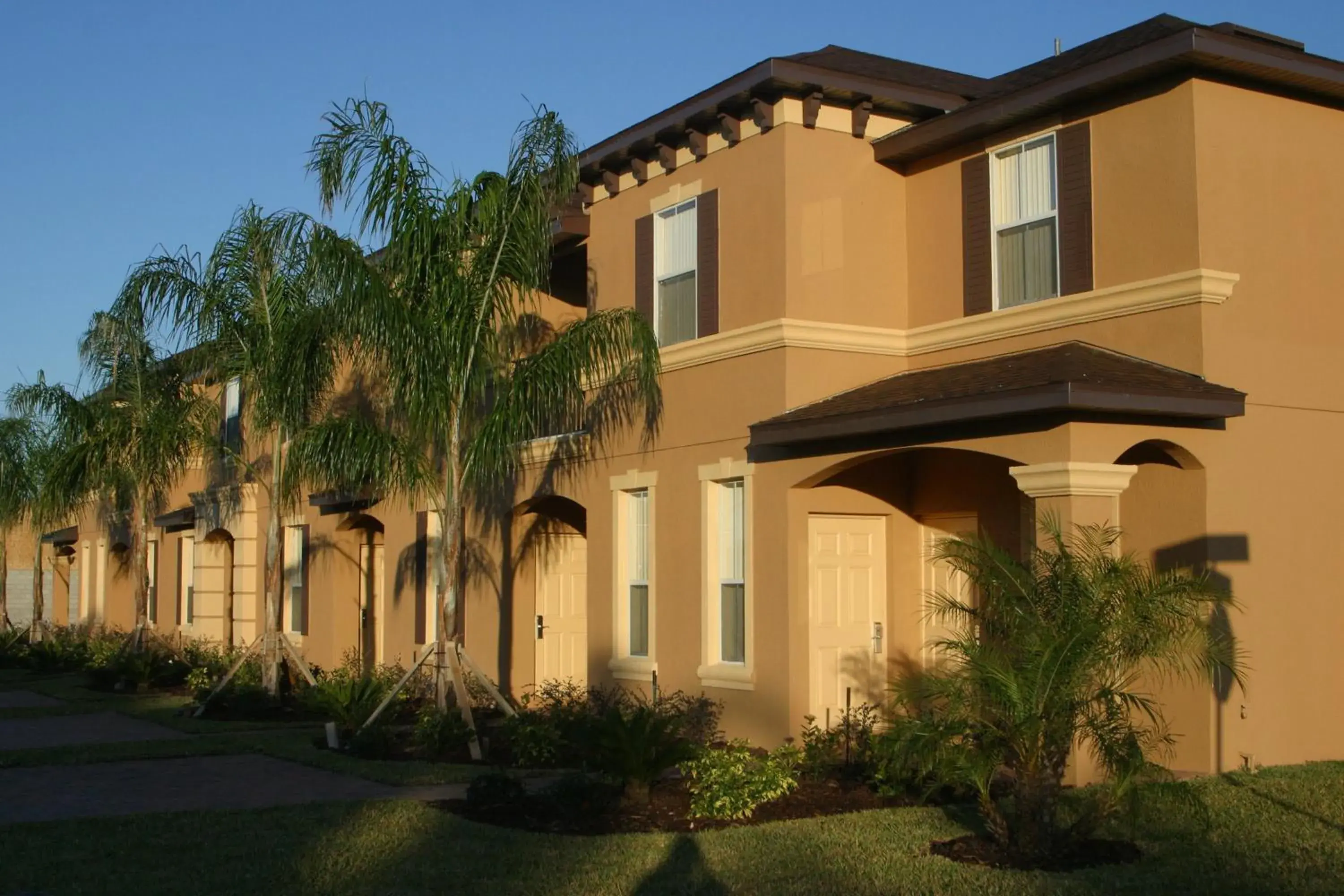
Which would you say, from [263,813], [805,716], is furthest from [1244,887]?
[263,813]

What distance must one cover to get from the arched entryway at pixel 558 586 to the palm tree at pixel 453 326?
4342mm

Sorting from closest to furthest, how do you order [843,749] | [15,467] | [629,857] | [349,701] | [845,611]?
[629,857] → [843,749] → [845,611] → [349,701] → [15,467]

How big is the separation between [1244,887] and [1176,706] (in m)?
4.01

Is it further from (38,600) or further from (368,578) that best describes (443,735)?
(38,600)

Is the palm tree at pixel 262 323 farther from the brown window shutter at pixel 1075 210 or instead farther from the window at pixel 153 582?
the window at pixel 153 582

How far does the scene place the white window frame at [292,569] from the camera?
24953 mm

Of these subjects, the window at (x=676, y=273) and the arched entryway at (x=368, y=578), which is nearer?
the window at (x=676, y=273)

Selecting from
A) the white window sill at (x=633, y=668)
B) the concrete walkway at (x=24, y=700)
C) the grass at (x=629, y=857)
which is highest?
the white window sill at (x=633, y=668)

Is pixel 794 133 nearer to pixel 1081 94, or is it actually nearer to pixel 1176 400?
pixel 1081 94

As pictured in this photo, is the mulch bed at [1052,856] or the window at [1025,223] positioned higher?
the window at [1025,223]

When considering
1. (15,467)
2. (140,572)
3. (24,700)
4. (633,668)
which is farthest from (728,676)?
(15,467)

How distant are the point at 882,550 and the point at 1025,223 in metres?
3.56

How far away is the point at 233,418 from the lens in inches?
1134

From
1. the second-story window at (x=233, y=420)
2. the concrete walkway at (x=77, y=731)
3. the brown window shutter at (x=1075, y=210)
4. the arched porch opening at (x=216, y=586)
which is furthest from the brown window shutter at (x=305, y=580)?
the brown window shutter at (x=1075, y=210)
